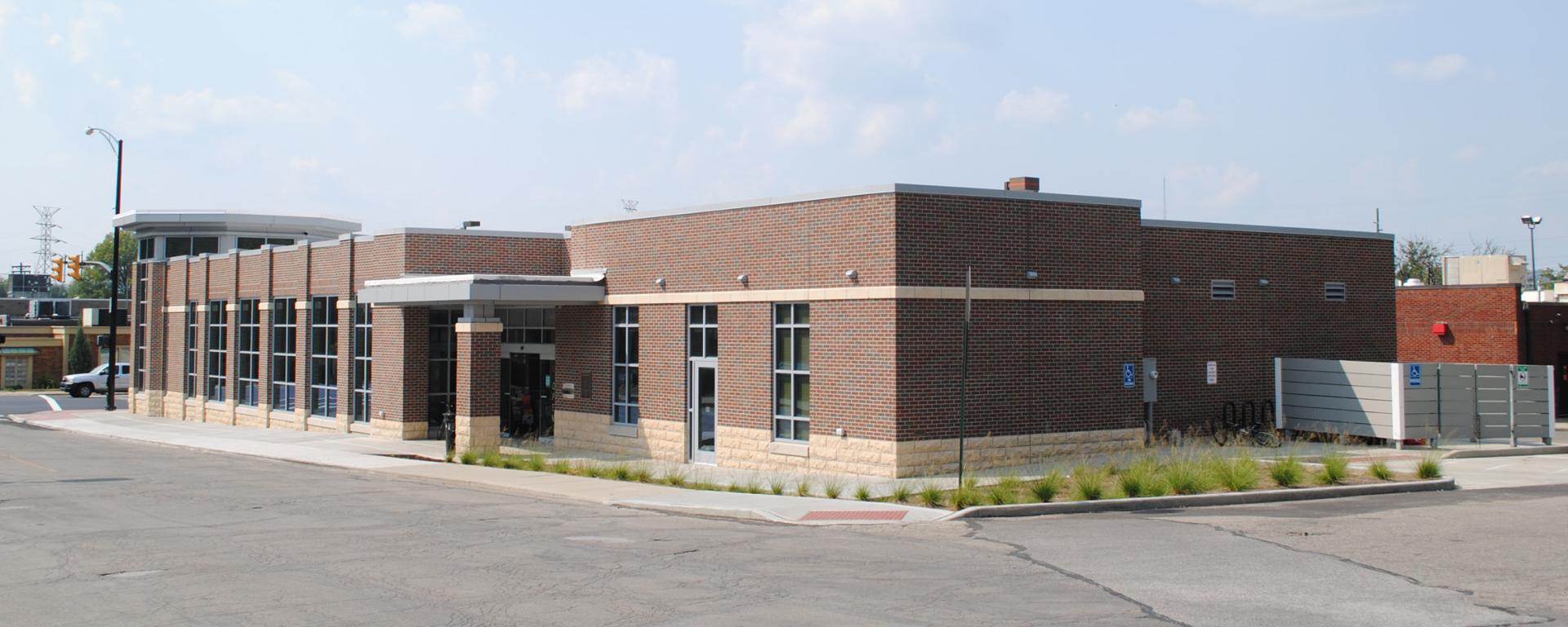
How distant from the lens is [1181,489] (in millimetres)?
17984

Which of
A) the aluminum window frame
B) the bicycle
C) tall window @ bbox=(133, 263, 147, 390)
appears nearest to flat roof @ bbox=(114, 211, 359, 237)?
tall window @ bbox=(133, 263, 147, 390)

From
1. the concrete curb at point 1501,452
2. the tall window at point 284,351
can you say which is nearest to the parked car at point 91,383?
the tall window at point 284,351

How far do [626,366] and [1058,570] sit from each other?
15.4m

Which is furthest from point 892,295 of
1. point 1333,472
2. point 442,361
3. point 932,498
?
point 442,361

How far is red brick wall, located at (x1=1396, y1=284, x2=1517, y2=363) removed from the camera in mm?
35250

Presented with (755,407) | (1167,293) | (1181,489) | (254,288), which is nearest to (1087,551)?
(1181,489)

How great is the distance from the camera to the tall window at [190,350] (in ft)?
135

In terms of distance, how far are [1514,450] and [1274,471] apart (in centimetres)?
945

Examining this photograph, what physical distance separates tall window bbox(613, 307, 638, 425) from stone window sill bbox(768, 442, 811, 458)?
4.49 m

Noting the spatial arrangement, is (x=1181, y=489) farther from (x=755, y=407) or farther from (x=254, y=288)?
(x=254, y=288)

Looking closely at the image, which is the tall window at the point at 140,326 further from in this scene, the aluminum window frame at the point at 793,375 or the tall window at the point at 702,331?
the aluminum window frame at the point at 793,375

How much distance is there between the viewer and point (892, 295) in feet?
67.9

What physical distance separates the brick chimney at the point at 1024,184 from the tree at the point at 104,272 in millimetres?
129075

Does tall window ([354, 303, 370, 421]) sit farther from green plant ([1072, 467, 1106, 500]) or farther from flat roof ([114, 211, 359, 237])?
green plant ([1072, 467, 1106, 500])
